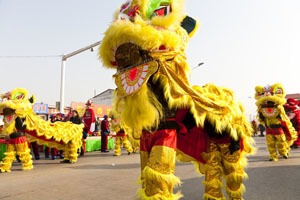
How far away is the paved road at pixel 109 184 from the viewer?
4.15 meters

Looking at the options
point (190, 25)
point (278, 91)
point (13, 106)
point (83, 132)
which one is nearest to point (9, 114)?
point (13, 106)

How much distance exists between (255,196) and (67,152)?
544 cm

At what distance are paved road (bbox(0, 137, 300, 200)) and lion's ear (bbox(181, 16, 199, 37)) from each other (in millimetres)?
2152

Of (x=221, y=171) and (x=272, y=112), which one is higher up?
(x=272, y=112)

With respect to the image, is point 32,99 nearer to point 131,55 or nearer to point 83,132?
point 83,132

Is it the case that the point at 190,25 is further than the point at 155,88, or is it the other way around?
the point at 190,25

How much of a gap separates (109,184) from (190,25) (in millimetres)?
3054

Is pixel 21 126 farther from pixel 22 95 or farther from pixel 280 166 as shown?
pixel 280 166

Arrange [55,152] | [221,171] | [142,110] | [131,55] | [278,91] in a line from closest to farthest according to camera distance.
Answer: [142,110] → [131,55] → [221,171] → [278,91] → [55,152]

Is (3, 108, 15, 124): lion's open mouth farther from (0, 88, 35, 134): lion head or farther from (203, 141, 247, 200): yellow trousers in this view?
(203, 141, 247, 200): yellow trousers

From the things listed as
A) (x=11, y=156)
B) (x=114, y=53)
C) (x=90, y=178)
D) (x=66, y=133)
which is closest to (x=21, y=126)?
(x=11, y=156)

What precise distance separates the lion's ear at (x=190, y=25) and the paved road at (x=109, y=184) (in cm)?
215

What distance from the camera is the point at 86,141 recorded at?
11.7 meters

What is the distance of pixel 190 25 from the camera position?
323cm
